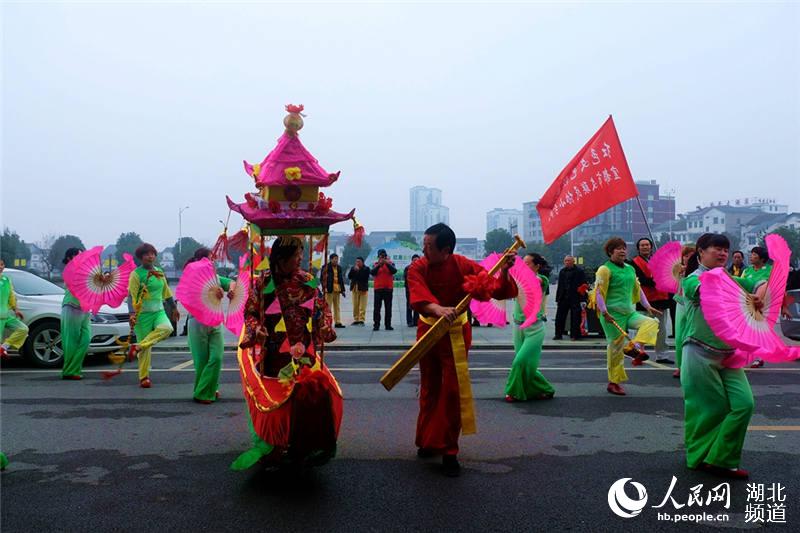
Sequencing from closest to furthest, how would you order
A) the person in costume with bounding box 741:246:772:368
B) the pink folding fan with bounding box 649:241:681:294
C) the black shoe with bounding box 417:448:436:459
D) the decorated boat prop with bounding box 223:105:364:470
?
the decorated boat prop with bounding box 223:105:364:470
the black shoe with bounding box 417:448:436:459
the pink folding fan with bounding box 649:241:681:294
the person in costume with bounding box 741:246:772:368

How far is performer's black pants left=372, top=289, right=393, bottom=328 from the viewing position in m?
14.8

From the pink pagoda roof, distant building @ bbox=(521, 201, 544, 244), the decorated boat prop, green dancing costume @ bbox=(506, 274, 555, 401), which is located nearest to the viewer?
the decorated boat prop

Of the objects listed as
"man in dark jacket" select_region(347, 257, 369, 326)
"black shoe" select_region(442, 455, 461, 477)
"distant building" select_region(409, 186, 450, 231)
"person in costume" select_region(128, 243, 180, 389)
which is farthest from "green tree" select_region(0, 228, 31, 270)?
"distant building" select_region(409, 186, 450, 231)

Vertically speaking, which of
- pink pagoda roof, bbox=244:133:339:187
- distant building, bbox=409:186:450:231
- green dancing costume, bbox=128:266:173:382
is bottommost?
green dancing costume, bbox=128:266:173:382

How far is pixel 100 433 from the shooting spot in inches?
229

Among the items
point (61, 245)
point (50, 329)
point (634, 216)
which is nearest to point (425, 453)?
point (50, 329)

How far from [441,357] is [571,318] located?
8741mm

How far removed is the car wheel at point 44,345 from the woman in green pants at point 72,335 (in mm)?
1103

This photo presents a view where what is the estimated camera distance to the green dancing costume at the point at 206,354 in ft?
23.0

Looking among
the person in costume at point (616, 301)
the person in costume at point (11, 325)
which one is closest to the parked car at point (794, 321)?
the person in costume at point (616, 301)

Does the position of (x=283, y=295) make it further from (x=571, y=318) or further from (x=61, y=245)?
(x=61, y=245)

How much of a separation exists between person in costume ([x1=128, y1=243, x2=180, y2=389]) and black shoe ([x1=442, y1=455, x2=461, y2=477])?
459 cm

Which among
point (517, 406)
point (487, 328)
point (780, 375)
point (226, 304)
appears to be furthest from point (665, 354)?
point (226, 304)

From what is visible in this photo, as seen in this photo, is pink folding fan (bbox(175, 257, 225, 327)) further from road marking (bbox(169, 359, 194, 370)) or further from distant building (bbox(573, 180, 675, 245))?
distant building (bbox(573, 180, 675, 245))
